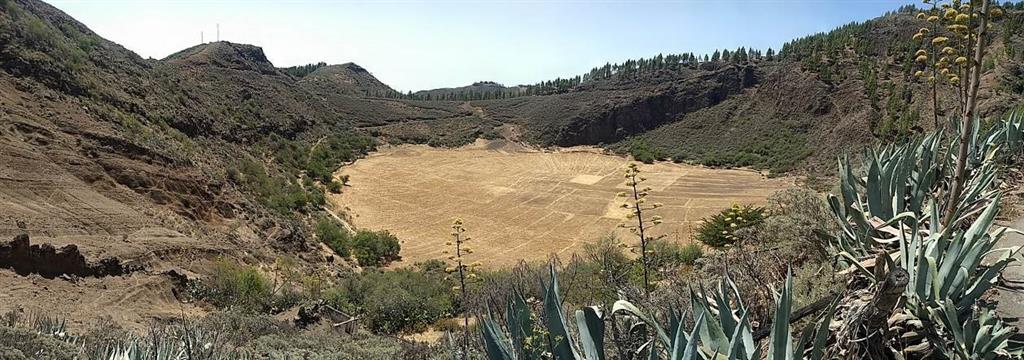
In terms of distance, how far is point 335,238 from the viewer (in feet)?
63.3

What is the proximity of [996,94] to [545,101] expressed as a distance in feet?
140

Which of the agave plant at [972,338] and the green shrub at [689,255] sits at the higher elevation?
the agave plant at [972,338]

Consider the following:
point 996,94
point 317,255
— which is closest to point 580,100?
point 996,94

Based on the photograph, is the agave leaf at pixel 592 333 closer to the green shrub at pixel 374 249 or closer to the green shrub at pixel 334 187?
the green shrub at pixel 374 249

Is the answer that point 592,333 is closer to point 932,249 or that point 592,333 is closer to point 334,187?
point 932,249

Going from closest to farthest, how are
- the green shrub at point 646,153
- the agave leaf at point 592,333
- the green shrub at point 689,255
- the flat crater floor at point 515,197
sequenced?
the agave leaf at point 592,333 → the green shrub at point 689,255 → the flat crater floor at point 515,197 → the green shrub at point 646,153

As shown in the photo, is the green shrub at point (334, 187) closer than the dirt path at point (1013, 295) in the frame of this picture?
No

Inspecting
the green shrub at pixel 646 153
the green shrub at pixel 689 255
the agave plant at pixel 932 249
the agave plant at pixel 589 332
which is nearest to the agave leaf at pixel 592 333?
the agave plant at pixel 589 332

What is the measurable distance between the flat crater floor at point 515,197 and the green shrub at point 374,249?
621 millimetres

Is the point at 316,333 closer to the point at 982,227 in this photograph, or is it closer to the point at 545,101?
the point at 982,227

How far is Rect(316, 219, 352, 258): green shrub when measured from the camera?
18625mm

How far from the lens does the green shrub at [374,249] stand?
18.5 m

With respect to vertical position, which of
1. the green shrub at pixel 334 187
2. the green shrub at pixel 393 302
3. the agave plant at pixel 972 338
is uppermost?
the agave plant at pixel 972 338

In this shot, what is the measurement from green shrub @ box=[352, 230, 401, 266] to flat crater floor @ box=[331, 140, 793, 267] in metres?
0.62
